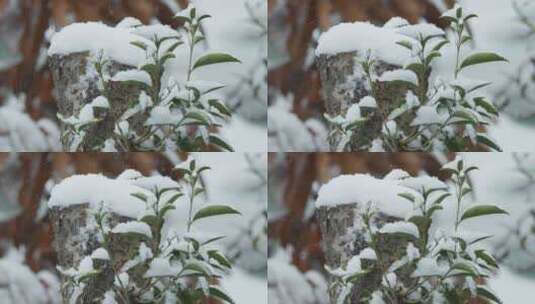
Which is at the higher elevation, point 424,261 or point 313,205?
point 313,205

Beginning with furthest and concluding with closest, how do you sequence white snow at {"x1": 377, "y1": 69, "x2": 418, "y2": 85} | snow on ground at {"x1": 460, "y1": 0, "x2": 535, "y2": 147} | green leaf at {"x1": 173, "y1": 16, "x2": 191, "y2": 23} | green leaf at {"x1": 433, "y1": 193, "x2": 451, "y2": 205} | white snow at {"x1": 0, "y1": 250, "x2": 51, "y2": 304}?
white snow at {"x1": 0, "y1": 250, "x2": 51, "y2": 304}
snow on ground at {"x1": 460, "y1": 0, "x2": 535, "y2": 147}
green leaf at {"x1": 173, "y1": 16, "x2": 191, "y2": 23}
white snow at {"x1": 377, "y1": 69, "x2": 418, "y2": 85}
green leaf at {"x1": 433, "y1": 193, "x2": 451, "y2": 205}

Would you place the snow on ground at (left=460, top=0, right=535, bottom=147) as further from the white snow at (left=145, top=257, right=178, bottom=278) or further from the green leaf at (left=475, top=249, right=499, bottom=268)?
the white snow at (left=145, top=257, right=178, bottom=278)

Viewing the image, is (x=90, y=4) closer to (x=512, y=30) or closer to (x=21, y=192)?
(x=21, y=192)

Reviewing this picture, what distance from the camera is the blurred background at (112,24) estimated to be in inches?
123

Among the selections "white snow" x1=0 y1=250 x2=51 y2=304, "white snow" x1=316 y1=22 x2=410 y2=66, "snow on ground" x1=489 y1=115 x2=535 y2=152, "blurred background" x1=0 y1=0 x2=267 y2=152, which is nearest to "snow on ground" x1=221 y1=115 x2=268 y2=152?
"blurred background" x1=0 y1=0 x2=267 y2=152

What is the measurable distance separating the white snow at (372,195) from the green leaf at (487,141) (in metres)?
0.24

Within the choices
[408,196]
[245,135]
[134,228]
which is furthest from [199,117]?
[408,196]

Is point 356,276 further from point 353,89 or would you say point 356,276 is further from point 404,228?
point 353,89

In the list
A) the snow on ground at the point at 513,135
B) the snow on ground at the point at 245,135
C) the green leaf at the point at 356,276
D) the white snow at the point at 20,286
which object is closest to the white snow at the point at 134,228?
the snow on ground at the point at 245,135

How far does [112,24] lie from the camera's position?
3.17 metres

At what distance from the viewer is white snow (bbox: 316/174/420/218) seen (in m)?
2.95

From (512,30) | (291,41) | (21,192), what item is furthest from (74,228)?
(512,30)

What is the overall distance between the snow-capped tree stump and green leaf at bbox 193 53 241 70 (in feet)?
1.34

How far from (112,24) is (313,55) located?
1.64 ft
